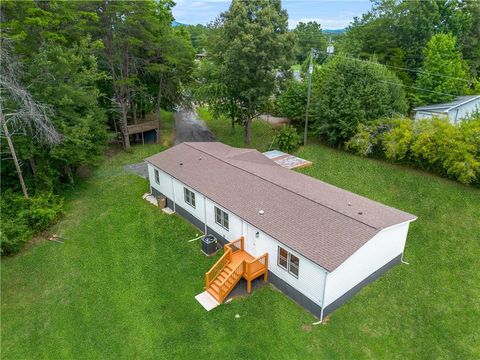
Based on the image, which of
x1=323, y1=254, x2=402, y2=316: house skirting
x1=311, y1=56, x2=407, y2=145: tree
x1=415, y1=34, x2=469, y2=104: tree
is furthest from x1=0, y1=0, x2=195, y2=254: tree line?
x1=415, y1=34, x2=469, y2=104: tree

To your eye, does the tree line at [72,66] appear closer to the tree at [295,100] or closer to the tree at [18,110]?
the tree at [18,110]

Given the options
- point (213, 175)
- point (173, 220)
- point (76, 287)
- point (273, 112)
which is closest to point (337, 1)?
point (273, 112)

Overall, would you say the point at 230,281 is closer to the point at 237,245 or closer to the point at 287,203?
the point at 237,245

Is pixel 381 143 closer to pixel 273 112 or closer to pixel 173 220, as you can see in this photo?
pixel 273 112

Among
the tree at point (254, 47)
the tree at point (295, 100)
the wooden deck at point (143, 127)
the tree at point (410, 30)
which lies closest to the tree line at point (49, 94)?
the wooden deck at point (143, 127)

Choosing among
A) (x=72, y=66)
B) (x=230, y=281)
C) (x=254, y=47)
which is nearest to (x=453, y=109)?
(x=254, y=47)
